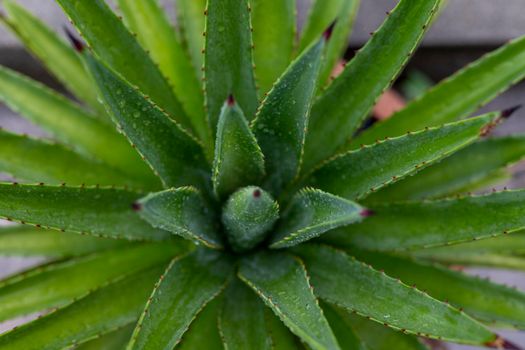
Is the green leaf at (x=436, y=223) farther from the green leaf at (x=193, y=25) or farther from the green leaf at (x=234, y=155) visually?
the green leaf at (x=193, y=25)

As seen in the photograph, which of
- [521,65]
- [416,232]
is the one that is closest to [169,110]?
[416,232]

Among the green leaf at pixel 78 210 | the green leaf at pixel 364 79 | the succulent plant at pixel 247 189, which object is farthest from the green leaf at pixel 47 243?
the green leaf at pixel 364 79

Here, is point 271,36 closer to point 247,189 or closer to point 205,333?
point 247,189

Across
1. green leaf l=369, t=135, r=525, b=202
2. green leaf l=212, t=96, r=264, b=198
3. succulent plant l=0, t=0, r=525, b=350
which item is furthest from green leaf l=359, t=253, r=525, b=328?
green leaf l=212, t=96, r=264, b=198

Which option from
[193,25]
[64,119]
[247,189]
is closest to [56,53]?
[64,119]

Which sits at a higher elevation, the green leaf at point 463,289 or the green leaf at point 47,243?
the green leaf at point 47,243

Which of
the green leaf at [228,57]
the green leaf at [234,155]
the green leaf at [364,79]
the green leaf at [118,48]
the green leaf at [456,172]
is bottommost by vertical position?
the green leaf at [456,172]

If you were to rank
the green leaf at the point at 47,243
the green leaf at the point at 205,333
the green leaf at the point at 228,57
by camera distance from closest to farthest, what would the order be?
the green leaf at the point at 228,57 < the green leaf at the point at 205,333 < the green leaf at the point at 47,243

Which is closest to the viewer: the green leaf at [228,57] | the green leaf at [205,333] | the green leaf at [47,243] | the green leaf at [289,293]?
the green leaf at [289,293]

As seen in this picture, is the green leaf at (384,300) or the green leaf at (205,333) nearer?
the green leaf at (384,300)
